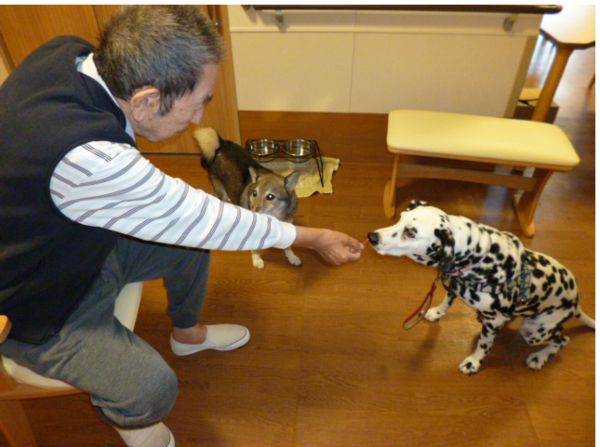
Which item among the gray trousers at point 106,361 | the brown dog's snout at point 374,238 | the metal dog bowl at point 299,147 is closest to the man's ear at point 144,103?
the gray trousers at point 106,361

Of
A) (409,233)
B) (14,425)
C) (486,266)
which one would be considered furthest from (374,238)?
(14,425)

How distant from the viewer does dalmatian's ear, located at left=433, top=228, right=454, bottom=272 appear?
1.39 metres

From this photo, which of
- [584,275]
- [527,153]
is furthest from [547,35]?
[584,275]

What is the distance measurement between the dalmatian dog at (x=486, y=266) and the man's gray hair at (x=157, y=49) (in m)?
0.87

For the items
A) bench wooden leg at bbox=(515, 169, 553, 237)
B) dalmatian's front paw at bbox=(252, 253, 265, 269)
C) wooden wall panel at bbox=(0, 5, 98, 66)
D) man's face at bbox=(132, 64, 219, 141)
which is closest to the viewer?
man's face at bbox=(132, 64, 219, 141)

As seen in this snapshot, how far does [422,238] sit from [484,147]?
102 cm

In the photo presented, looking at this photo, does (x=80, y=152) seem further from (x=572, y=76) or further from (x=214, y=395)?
(x=572, y=76)

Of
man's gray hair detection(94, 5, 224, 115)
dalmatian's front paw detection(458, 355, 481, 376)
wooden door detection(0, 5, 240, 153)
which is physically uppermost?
man's gray hair detection(94, 5, 224, 115)

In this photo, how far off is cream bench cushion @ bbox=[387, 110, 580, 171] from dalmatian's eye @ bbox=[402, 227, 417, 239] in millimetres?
894

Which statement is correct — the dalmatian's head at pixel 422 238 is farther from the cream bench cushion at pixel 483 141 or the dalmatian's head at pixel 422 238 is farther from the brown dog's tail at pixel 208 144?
the brown dog's tail at pixel 208 144

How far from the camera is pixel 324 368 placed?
176cm

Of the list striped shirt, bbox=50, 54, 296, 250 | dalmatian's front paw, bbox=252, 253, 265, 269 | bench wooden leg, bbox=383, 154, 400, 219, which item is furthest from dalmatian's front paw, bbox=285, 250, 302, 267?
striped shirt, bbox=50, 54, 296, 250

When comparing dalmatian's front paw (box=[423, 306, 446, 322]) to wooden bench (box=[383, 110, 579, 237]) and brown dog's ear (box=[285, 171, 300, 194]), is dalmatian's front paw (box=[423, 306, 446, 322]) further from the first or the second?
brown dog's ear (box=[285, 171, 300, 194])

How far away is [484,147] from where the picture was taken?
212 cm
